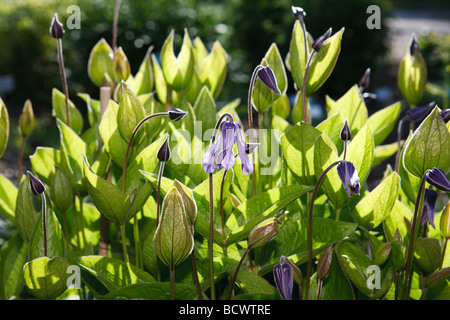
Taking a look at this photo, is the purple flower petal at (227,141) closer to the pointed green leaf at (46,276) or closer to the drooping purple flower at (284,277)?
the drooping purple flower at (284,277)

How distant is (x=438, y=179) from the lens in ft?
2.38

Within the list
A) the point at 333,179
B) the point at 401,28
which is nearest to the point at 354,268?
the point at 333,179

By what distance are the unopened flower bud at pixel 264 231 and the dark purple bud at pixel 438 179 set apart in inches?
8.7

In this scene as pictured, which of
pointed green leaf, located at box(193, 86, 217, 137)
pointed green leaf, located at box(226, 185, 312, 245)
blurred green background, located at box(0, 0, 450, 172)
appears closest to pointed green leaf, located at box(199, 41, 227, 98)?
pointed green leaf, located at box(193, 86, 217, 137)

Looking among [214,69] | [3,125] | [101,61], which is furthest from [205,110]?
[3,125]

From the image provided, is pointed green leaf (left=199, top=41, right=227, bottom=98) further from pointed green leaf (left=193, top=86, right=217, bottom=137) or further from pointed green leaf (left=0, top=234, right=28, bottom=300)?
pointed green leaf (left=0, top=234, right=28, bottom=300)

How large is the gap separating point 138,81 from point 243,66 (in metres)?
4.49

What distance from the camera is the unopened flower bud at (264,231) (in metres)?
0.79

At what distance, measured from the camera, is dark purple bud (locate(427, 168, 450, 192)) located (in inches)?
28.1

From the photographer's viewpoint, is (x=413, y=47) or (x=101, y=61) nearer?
(x=413, y=47)

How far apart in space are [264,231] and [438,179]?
0.25m

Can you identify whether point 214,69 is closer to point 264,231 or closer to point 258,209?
point 258,209

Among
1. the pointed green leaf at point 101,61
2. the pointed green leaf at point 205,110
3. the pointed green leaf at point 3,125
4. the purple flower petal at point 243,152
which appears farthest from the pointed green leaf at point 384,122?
the pointed green leaf at point 3,125
